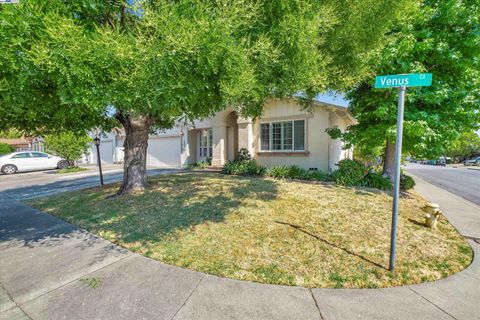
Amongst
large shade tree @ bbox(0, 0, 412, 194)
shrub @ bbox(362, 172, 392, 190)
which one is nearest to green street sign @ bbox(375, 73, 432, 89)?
large shade tree @ bbox(0, 0, 412, 194)

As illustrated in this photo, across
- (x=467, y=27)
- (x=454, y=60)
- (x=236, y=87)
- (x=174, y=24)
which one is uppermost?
(x=467, y=27)

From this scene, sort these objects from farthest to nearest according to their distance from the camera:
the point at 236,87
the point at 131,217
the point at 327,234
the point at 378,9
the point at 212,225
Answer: the point at 131,217, the point at 212,225, the point at 327,234, the point at 378,9, the point at 236,87

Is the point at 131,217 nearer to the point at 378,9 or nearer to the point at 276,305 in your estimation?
the point at 276,305

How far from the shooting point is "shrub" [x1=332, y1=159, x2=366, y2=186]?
8.85 meters

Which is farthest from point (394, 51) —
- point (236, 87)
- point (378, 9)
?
point (236, 87)

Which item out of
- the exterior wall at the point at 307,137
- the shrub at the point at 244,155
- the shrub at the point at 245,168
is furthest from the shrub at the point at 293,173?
the shrub at the point at 244,155

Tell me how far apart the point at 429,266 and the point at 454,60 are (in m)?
5.85

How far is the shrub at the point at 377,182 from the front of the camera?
330 inches

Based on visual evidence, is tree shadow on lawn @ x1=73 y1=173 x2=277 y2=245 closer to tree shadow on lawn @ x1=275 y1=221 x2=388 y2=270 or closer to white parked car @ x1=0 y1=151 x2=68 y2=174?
tree shadow on lawn @ x1=275 y1=221 x2=388 y2=270

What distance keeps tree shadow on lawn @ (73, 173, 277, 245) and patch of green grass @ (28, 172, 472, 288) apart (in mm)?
24

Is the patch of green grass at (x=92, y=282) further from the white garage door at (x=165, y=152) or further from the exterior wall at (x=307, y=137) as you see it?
the white garage door at (x=165, y=152)

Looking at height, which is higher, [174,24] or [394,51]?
[394,51]

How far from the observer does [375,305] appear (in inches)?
104

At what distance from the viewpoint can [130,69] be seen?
2.64 m
